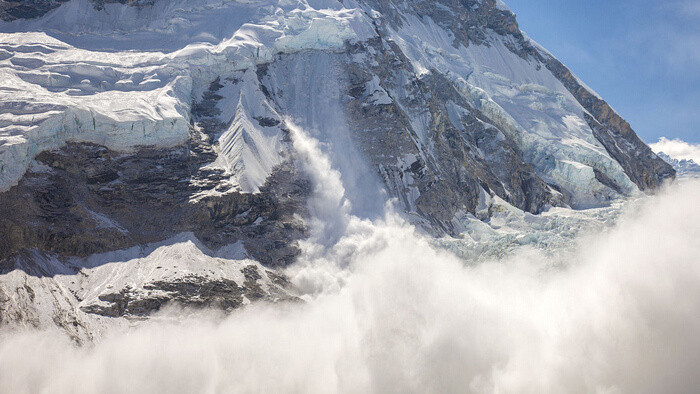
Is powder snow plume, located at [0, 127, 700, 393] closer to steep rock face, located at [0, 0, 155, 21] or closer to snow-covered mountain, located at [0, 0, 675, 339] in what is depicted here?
snow-covered mountain, located at [0, 0, 675, 339]

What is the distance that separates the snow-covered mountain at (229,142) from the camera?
209ft

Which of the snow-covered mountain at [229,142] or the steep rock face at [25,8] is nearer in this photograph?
the snow-covered mountain at [229,142]

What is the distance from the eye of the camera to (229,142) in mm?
81438

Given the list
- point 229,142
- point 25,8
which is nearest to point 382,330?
point 229,142

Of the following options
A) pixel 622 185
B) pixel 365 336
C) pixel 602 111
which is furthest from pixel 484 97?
pixel 365 336

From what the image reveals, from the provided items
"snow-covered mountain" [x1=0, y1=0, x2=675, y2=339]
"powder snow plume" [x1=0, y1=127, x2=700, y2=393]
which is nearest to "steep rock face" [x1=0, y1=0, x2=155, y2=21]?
"snow-covered mountain" [x1=0, y1=0, x2=675, y2=339]

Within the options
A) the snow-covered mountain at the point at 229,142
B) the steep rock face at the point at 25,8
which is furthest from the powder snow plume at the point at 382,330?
the steep rock face at the point at 25,8

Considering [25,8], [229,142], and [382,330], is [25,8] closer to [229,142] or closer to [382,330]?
[229,142]

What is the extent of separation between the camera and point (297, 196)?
79750 millimetres

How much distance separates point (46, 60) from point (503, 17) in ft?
380

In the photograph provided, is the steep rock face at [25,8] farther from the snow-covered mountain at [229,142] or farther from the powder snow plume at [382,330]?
the powder snow plume at [382,330]

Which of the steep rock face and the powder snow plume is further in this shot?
the steep rock face

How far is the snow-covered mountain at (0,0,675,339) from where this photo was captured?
63625 mm

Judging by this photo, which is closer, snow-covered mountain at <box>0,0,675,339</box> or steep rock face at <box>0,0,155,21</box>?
snow-covered mountain at <box>0,0,675,339</box>
